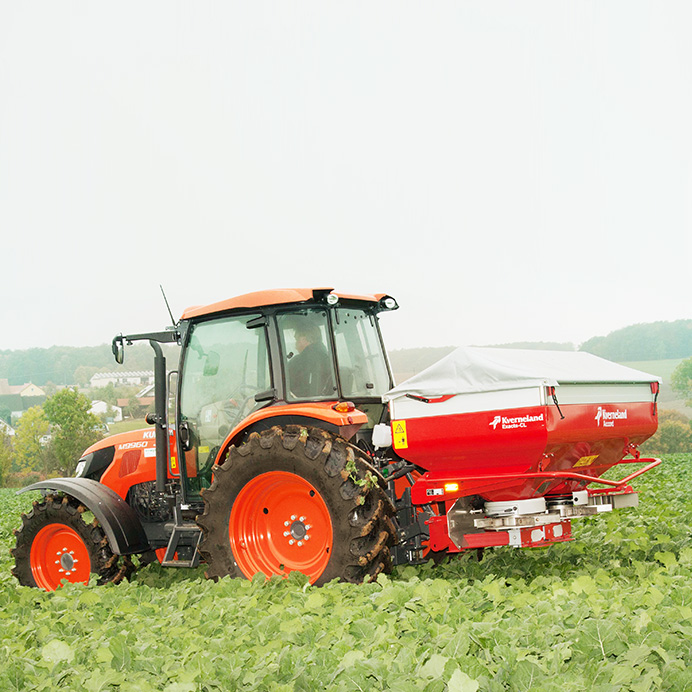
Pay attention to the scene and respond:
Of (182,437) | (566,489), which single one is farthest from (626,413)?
(182,437)

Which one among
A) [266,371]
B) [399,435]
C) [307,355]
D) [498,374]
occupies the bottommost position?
[399,435]

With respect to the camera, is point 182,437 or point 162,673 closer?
point 162,673

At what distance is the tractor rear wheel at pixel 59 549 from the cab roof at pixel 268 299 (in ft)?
7.56

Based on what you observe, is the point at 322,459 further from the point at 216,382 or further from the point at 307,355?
the point at 216,382

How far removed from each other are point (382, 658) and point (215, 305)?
411 centimetres

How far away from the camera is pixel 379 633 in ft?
14.4

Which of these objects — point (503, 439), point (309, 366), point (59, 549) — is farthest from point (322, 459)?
point (59, 549)

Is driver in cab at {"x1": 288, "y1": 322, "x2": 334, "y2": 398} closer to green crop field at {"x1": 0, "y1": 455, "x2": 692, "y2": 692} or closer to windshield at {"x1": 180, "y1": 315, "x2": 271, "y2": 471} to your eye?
windshield at {"x1": 180, "y1": 315, "x2": 271, "y2": 471}

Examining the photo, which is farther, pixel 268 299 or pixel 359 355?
pixel 359 355

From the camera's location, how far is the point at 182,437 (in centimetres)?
757

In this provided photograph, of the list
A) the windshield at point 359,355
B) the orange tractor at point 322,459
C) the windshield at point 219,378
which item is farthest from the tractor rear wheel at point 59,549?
the windshield at point 359,355

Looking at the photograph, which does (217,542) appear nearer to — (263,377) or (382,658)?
(263,377)

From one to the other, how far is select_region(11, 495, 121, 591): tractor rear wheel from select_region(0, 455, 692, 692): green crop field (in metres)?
0.76

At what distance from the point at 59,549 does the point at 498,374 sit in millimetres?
4926
